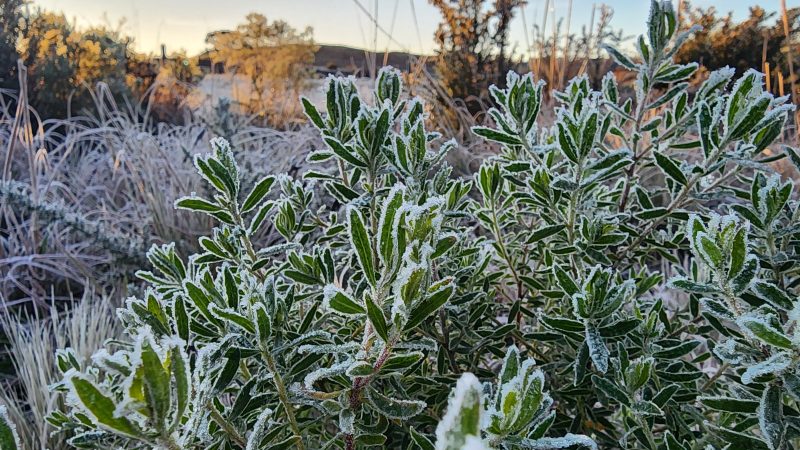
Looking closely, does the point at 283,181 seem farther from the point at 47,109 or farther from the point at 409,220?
the point at 47,109

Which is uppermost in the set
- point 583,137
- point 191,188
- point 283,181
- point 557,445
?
point 583,137

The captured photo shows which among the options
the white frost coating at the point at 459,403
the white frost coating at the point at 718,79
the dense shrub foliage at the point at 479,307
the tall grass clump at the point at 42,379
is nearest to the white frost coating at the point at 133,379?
the dense shrub foliage at the point at 479,307

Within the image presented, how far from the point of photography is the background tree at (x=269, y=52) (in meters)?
9.05

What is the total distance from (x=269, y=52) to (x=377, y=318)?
9.28m

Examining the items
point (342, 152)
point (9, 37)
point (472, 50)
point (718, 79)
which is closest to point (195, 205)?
point (342, 152)

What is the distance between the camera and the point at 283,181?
3.98 ft

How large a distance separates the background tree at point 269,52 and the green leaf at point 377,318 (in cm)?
847

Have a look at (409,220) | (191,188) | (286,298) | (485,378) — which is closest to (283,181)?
(286,298)

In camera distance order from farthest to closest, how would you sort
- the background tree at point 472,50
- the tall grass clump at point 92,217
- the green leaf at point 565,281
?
the background tree at point 472,50 → the tall grass clump at point 92,217 → the green leaf at point 565,281

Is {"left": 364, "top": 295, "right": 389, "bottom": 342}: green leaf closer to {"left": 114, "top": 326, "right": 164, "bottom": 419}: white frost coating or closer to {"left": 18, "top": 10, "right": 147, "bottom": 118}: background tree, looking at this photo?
{"left": 114, "top": 326, "right": 164, "bottom": 419}: white frost coating

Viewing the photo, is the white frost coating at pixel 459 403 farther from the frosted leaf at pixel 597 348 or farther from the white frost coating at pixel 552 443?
the frosted leaf at pixel 597 348

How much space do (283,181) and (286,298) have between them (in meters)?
0.40

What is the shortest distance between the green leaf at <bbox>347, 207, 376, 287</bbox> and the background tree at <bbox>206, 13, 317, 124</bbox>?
27.6 feet

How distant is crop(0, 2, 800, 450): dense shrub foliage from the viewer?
0.61 metres
